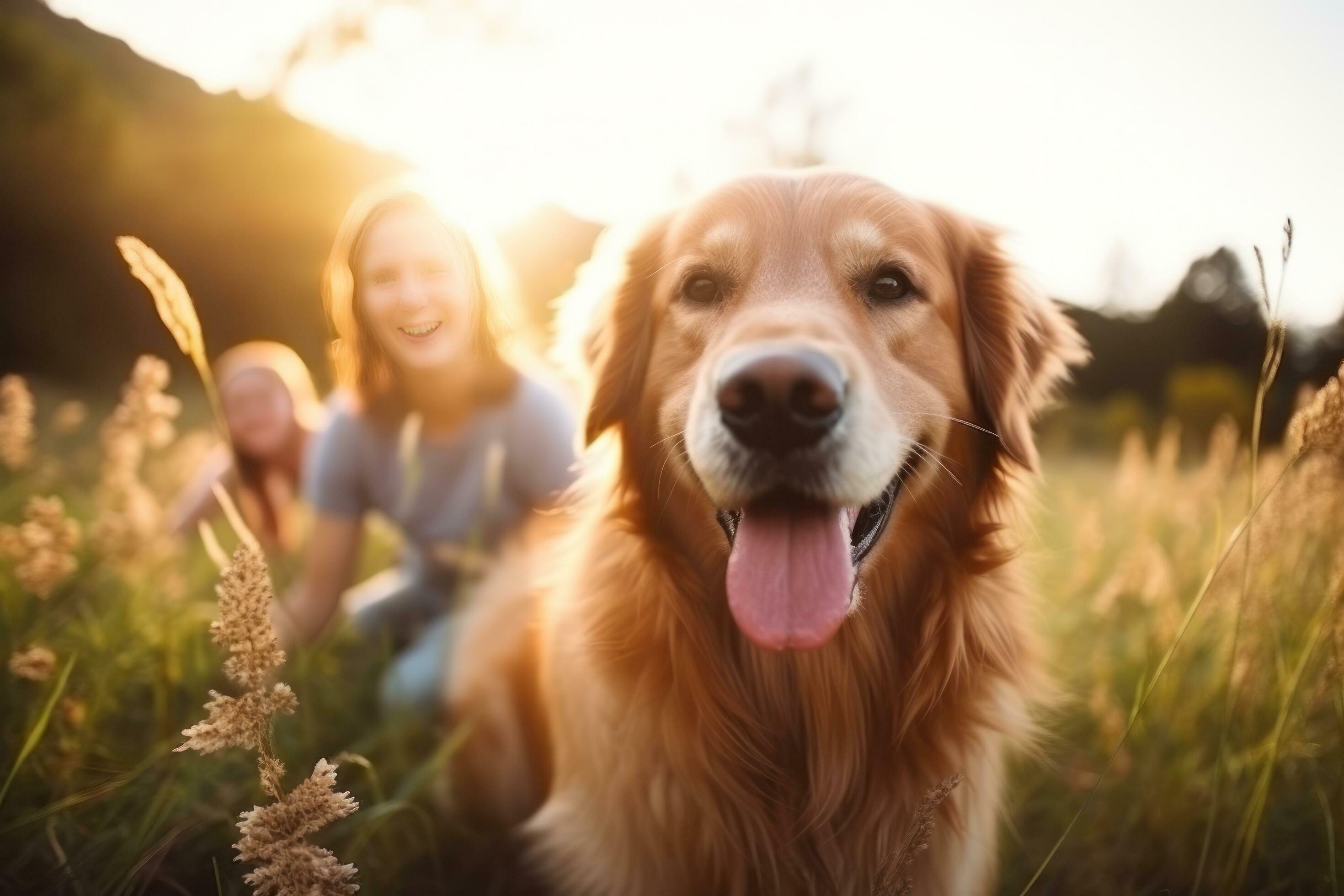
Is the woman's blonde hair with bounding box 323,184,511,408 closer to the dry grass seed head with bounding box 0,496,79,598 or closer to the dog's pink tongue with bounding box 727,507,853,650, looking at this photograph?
the dry grass seed head with bounding box 0,496,79,598

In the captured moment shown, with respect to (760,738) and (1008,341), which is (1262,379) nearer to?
(1008,341)

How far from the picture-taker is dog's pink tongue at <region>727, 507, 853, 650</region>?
59.1 inches

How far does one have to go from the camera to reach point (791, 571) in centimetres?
154

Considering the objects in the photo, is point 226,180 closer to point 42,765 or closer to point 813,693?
point 42,765

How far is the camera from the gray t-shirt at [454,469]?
2.70 meters

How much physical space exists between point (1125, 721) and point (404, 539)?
2807 millimetres

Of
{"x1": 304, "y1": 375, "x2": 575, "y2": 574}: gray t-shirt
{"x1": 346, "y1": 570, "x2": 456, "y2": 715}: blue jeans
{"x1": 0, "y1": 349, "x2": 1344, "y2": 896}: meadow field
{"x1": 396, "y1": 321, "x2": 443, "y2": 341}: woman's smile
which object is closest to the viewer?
{"x1": 0, "y1": 349, "x2": 1344, "y2": 896}: meadow field

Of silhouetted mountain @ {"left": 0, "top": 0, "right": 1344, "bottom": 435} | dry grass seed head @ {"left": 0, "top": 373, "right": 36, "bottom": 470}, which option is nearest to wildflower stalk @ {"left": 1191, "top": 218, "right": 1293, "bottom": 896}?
dry grass seed head @ {"left": 0, "top": 373, "right": 36, "bottom": 470}

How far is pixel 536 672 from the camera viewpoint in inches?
94.3

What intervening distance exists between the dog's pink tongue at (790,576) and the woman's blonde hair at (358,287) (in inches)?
39.0

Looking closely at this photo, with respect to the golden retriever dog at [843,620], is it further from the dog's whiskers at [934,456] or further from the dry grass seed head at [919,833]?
the dry grass seed head at [919,833]

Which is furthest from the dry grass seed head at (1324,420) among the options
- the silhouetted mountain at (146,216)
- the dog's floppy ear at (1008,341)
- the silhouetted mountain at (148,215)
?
the silhouetted mountain at (146,216)

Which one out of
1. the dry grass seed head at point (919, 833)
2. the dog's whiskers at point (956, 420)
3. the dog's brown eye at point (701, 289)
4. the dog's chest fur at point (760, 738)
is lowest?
the dog's chest fur at point (760, 738)

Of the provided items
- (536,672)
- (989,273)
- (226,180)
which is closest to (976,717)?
(989,273)
